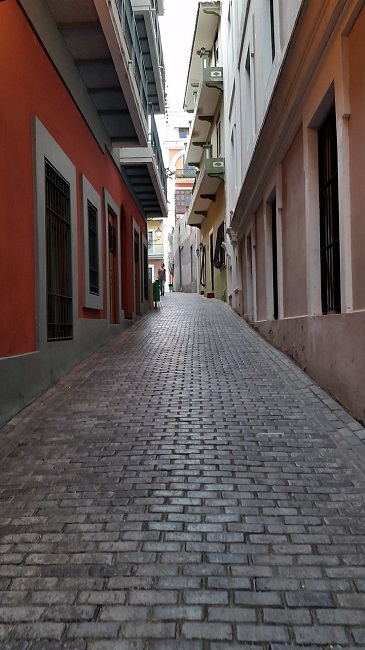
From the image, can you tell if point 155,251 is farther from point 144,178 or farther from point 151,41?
point 151,41

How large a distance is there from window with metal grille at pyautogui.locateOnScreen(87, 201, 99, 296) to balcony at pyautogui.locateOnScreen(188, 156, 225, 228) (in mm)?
11826

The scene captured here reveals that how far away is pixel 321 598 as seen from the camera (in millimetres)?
2627

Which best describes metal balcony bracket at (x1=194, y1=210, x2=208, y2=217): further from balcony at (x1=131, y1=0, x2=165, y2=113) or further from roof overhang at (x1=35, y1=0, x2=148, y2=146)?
roof overhang at (x1=35, y1=0, x2=148, y2=146)

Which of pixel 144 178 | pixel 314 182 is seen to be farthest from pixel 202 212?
pixel 314 182

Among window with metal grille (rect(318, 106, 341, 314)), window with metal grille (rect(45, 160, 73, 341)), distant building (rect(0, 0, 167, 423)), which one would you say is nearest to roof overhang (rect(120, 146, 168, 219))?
distant building (rect(0, 0, 167, 423))

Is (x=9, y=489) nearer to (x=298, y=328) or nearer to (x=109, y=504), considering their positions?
(x=109, y=504)

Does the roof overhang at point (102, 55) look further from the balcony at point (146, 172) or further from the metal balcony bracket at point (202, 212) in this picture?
the metal balcony bracket at point (202, 212)

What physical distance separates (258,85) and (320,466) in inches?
363

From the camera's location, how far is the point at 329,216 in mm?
6645

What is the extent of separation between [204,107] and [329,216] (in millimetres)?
18422

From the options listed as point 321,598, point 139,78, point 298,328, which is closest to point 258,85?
point 139,78

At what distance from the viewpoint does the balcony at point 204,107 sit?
20453 millimetres

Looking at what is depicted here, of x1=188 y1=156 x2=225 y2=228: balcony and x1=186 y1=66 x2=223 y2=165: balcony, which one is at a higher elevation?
x1=186 y1=66 x2=223 y2=165: balcony

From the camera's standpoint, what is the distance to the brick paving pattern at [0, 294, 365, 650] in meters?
2.49
